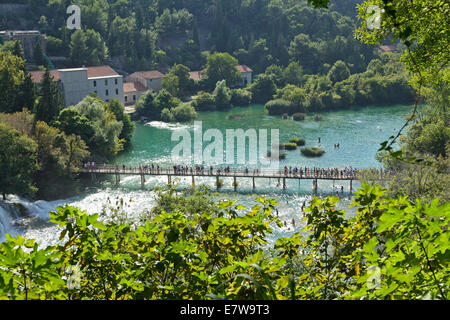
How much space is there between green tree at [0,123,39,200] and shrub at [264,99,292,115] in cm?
4029

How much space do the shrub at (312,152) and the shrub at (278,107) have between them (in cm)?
2219

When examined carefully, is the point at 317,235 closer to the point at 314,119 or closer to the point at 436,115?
the point at 436,115

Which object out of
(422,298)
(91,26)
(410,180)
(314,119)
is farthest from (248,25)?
(422,298)

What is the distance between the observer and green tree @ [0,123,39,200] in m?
31.1

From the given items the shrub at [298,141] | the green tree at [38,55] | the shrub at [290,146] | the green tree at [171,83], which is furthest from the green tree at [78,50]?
the shrub at [290,146]

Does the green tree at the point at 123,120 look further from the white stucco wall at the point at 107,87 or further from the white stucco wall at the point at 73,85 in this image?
the white stucco wall at the point at 107,87

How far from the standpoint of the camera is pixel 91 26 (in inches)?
3499

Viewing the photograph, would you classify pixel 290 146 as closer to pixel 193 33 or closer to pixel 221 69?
pixel 221 69

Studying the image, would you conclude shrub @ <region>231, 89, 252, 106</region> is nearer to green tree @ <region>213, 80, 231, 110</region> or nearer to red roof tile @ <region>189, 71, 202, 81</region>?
green tree @ <region>213, 80, 231, 110</region>

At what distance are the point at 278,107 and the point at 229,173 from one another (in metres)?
31.8

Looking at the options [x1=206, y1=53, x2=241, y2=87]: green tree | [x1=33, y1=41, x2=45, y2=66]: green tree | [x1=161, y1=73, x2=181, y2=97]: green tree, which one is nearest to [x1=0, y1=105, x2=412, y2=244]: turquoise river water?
[x1=161, y1=73, x2=181, y2=97]: green tree

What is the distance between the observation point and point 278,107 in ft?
222

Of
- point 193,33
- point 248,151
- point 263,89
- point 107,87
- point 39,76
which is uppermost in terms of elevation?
point 193,33

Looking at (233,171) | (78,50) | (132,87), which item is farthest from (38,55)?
(233,171)
